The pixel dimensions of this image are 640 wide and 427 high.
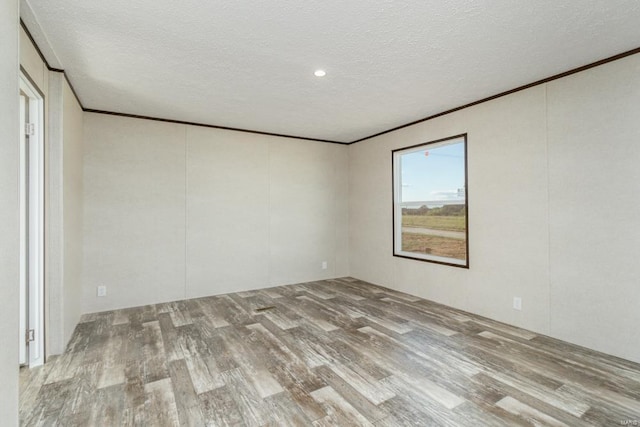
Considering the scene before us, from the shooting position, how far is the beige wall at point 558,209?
8.45 feet

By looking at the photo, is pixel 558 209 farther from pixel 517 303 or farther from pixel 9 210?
pixel 9 210

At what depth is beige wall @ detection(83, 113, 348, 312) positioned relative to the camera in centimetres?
392

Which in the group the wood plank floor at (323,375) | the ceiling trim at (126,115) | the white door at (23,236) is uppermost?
the ceiling trim at (126,115)

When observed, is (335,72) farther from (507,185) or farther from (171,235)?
(171,235)

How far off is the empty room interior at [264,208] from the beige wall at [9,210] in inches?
0.6

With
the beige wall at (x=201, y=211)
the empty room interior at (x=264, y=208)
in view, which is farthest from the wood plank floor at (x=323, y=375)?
the beige wall at (x=201, y=211)

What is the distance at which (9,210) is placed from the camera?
1.30m

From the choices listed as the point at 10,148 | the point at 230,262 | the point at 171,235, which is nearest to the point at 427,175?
the point at 230,262

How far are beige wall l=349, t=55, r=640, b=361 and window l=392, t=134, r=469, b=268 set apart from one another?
Result: 182 mm

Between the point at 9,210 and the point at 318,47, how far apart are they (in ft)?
7.04

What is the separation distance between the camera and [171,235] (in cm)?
430

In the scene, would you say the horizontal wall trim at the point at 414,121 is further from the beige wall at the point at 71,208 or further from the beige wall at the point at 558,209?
the beige wall at the point at 71,208

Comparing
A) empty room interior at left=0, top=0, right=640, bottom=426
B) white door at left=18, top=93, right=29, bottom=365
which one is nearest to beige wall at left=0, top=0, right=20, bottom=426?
empty room interior at left=0, top=0, right=640, bottom=426

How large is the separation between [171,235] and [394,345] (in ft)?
10.6
